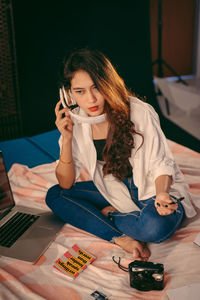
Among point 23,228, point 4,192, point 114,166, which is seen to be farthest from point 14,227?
point 114,166

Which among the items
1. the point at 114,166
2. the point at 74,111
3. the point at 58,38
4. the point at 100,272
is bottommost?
the point at 100,272

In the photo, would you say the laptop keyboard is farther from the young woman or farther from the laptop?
the young woman

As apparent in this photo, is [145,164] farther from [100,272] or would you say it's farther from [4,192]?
[4,192]

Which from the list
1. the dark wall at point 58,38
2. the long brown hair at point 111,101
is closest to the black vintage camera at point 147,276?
the long brown hair at point 111,101

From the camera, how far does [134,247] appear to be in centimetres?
134

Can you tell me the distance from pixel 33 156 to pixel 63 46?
47.5 inches

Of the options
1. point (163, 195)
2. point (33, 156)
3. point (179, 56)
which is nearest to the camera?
point (163, 195)

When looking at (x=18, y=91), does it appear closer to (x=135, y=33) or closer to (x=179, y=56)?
(x=135, y=33)

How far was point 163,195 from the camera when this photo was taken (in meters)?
1.21

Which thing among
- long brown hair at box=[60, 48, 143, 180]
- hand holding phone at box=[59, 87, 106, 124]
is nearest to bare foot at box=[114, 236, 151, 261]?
long brown hair at box=[60, 48, 143, 180]

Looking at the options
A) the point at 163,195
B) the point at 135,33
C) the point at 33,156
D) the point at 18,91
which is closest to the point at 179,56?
the point at 135,33

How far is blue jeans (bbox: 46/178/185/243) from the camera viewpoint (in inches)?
52.1

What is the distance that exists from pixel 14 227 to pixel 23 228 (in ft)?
0.15

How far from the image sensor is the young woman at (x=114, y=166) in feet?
4.30
